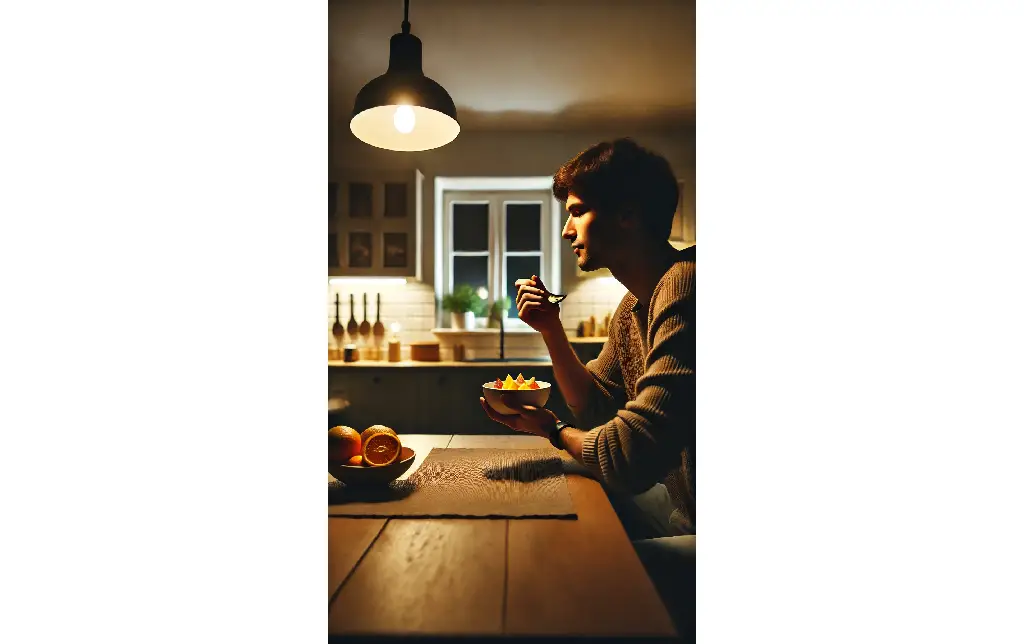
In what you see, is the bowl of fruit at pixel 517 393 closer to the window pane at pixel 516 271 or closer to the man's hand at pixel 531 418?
the man's hand at pixel 531 418

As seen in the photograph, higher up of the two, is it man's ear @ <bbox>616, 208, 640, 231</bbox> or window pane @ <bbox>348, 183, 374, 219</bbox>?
window pane @ <bbox>348, 183, 374, 219</bbox>

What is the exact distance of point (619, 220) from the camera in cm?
80

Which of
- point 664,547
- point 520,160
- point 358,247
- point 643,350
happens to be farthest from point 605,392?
point 358,247

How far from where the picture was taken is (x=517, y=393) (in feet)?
2.74

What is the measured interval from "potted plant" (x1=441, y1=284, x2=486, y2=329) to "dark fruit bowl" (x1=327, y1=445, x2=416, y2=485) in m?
0.47

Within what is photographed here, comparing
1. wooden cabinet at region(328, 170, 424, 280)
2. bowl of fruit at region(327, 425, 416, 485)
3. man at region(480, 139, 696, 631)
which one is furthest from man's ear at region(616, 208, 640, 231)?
bowl of fruit at region(327, 425, 416, 485)

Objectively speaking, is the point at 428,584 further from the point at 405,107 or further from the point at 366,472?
the point at 405,107

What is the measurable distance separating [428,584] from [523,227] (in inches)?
27.3

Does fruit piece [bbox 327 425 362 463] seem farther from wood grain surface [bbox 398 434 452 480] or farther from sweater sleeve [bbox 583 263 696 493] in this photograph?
sweater sleeve [bbox 583 263 696 493]

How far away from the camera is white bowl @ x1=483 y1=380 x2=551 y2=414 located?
835 mm

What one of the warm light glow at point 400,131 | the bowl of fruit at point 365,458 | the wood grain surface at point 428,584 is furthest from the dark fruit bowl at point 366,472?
the warm light glow at point 400,131
